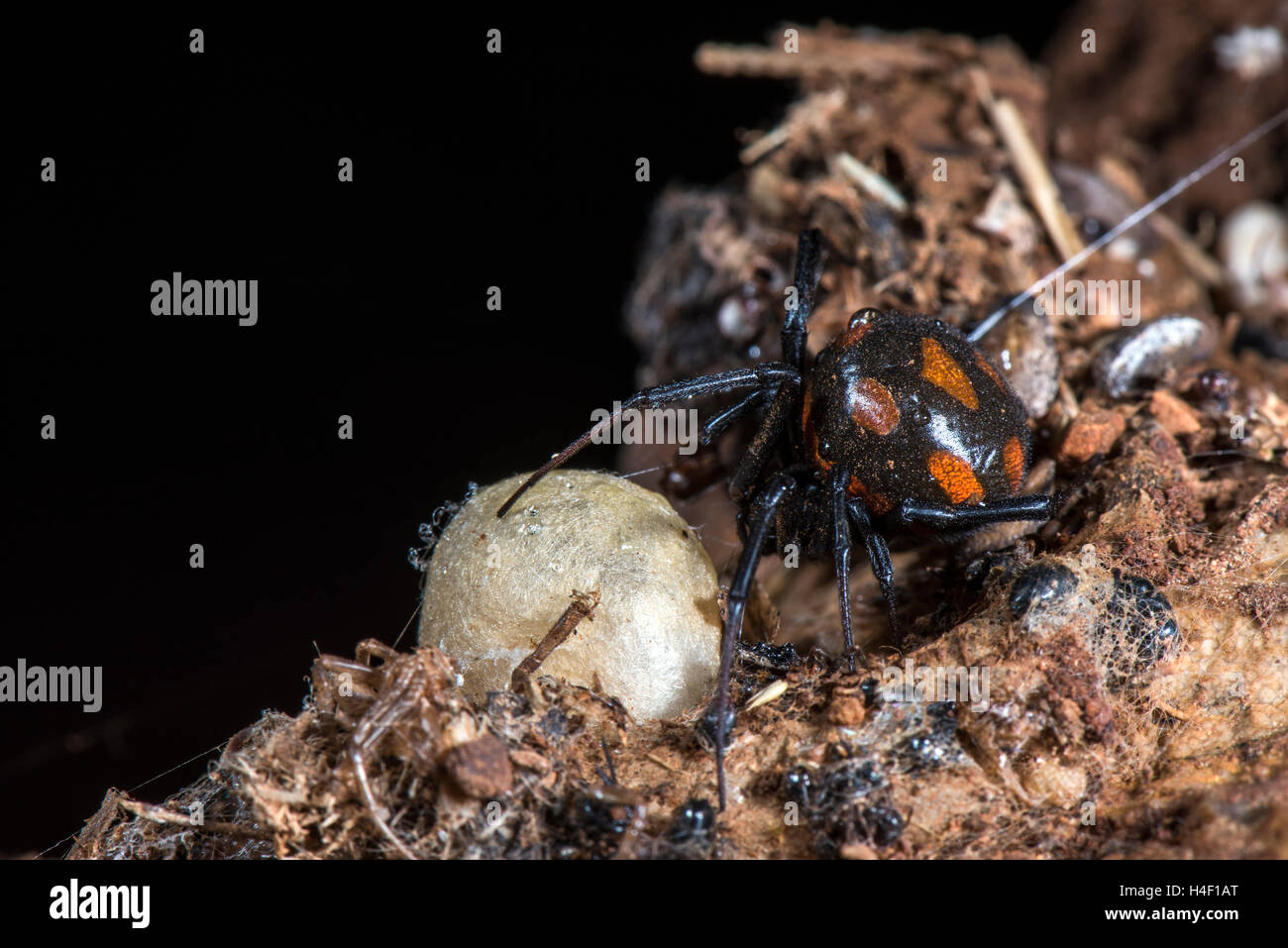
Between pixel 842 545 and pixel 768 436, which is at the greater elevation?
pixel 768 436

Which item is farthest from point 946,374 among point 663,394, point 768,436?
point 663,394

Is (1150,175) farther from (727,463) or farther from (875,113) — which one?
(727,463)

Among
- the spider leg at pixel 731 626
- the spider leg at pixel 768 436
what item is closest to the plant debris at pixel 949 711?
the spider leg at pixel 731 626

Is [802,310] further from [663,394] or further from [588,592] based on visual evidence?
[588,592]

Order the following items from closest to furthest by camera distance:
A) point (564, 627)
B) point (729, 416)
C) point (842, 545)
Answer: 1. point (564, 627)
2. point (842, 545)
3. point (729, 416)

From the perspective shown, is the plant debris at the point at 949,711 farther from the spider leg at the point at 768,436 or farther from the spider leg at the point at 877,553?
the spider leg at the point at 768,436

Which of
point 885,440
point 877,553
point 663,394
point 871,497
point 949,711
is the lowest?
point 949,711
